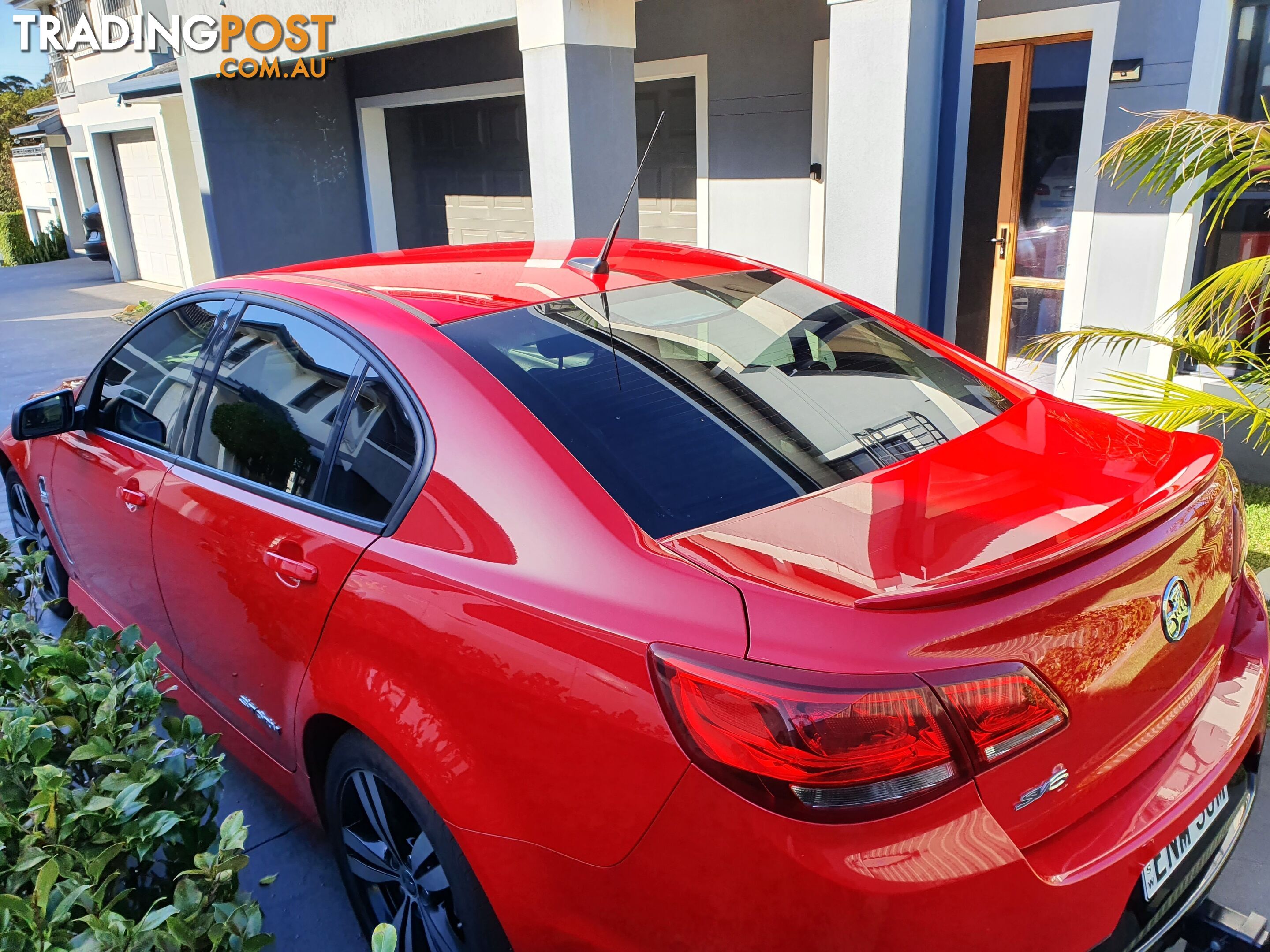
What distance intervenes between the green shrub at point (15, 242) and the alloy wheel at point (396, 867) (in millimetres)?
27818

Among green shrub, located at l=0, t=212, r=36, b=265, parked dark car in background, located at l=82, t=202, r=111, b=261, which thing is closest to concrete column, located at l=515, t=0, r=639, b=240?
parked dark car in background, located at l=82, t=202, r=111, b=261

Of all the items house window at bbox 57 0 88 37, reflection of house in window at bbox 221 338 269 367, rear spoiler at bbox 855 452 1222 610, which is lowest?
rear spoiler at bbox 855 452 1222 610

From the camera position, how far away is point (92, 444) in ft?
10.7

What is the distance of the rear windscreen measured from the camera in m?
1.89

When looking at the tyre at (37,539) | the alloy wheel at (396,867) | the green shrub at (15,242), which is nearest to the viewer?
the alloy wheel at (396,867)

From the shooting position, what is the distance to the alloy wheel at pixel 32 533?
13.7 ft

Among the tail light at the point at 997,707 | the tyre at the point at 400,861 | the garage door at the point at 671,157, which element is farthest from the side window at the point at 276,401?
the garage door at the point at 671,157

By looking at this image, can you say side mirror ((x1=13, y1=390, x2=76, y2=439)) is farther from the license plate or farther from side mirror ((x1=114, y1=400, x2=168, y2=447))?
the license plate

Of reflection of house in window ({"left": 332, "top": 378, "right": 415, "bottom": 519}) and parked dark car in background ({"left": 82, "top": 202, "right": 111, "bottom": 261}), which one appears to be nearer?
reflection of house in window ({"left": 332, "top": 378, "right": 415, "bottom": 519})

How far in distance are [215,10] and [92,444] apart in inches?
335

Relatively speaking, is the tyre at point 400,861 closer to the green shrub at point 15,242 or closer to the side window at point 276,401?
the side window at point 276,401

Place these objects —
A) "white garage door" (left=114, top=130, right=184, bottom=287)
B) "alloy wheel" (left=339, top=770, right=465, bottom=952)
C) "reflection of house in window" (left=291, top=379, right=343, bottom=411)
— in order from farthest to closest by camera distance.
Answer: "white garage door" (left=114, top=130, right=184, bottom=287) → "reflection of house in window" (left=291, top=379, right=343, bottom=411) → "alloy wheel" (left=339, top=770, right=465, bottom=952)

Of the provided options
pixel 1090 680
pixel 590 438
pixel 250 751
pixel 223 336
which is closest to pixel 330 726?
pixel 250 751

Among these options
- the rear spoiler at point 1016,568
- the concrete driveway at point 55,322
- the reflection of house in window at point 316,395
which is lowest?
the concrete driveway at point 55,322
